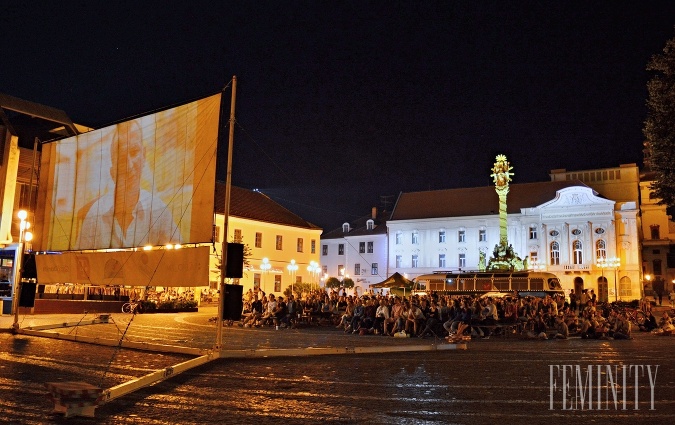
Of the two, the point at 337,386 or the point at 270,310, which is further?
the point at 270,310

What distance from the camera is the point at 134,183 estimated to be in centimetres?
1703

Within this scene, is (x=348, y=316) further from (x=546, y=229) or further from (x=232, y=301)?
(x=546, y=229)

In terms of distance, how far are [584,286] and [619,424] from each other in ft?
→ 187

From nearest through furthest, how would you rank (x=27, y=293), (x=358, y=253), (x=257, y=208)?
1. (x=27, y=293)
2. (x=257, y=208)
3. (x=358, y=253)

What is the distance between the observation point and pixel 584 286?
59.4 metres

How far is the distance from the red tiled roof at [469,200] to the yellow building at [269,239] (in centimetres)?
1827

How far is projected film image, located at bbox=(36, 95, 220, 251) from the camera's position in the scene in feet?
48.3

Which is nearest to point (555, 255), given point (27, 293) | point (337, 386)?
point (27, 293)

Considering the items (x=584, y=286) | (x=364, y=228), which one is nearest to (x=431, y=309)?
(x=584, y=286)

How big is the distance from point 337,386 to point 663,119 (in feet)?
37.2

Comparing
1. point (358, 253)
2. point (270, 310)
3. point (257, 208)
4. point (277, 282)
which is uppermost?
point (257, 208)

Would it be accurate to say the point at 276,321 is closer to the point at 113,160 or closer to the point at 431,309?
the point at 431,309

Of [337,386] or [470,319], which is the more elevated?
[470,319]

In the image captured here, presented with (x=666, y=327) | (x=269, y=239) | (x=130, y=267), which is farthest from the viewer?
(x=269, y=239)
